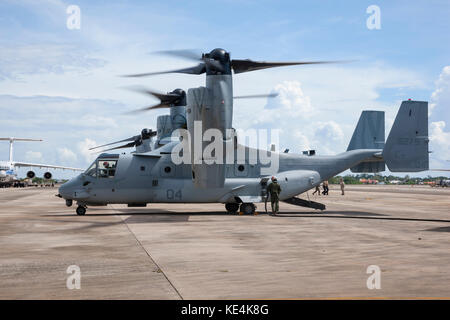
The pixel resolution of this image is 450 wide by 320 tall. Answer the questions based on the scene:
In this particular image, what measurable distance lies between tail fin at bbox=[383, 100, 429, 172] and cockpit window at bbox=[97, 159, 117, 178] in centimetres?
1347

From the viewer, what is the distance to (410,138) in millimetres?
22594

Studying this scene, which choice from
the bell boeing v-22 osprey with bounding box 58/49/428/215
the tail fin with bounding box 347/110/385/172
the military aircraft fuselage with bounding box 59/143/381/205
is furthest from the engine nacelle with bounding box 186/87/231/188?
the tail fin with bounding box 347/110/385/172

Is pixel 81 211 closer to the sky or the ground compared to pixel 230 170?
closer to the ground

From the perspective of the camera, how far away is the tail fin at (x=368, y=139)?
24.7 meters

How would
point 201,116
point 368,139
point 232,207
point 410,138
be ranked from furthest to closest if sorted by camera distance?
point 368,139, point 232,207, point 410,138, point 201,116

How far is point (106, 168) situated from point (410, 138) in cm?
1482

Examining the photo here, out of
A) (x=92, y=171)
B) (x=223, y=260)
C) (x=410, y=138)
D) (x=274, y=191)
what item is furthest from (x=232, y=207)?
(x=223, y=260)

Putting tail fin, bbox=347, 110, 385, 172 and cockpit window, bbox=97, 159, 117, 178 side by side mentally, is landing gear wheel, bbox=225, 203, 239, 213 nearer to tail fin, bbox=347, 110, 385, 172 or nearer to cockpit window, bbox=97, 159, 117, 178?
cockpit window, bbox=97, 159, 117, 178

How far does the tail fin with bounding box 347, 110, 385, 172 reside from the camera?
81.1ft

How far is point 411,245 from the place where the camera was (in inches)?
466

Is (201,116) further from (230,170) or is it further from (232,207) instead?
(232,207)

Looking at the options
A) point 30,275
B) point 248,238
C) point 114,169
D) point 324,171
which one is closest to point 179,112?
point 114,169
